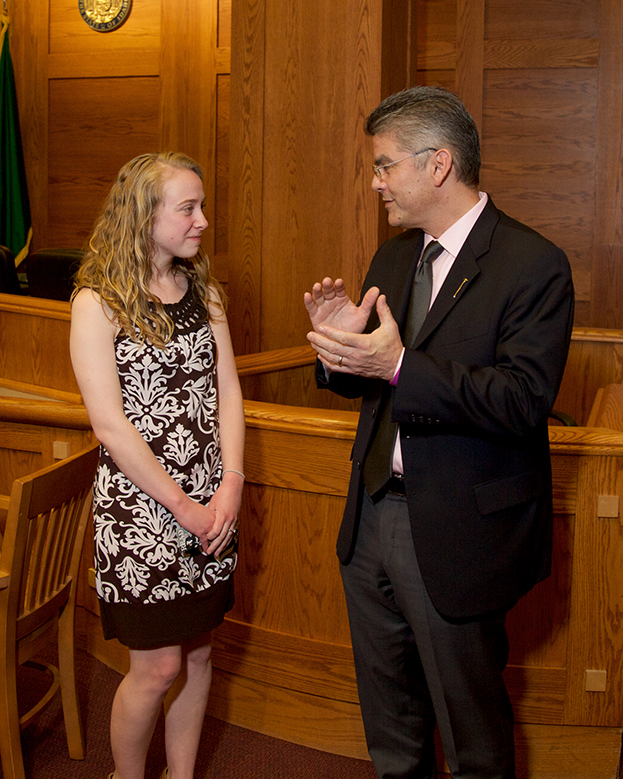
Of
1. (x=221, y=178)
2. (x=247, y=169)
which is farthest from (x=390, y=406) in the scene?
(x=221, y=178)

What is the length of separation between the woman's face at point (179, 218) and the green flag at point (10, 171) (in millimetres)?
5527

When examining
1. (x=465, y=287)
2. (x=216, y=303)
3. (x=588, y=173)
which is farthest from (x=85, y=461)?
(x=588, y=173)

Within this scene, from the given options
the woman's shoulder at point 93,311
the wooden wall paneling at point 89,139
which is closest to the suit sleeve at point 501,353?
the woman's shoulder at point 93,311

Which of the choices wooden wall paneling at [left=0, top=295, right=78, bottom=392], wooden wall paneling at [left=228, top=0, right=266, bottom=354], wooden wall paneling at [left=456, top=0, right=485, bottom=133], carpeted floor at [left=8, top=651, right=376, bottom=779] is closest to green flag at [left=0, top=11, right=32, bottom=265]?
wooden wall paneling at [left=228, top=0, right=266, bottom=354]

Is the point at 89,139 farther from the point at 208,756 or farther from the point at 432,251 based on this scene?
the point at 432,251

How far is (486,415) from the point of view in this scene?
1483 mm

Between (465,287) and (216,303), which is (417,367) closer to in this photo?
(465,287)

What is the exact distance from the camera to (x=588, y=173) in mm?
5129

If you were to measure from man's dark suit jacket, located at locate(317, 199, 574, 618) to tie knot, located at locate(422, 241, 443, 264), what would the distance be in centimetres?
9

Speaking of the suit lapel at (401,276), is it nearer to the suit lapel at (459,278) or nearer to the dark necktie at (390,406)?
the dark necktie at (390,406)

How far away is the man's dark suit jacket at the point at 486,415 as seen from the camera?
1.48 meters

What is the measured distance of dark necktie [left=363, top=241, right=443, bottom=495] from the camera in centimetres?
169

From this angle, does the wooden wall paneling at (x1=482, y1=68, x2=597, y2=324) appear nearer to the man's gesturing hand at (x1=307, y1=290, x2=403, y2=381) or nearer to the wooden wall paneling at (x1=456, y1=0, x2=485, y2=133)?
the wooden wall paneling at (x1=456, y1=0, x2=485, y2=133)

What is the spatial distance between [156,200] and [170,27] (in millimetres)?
5034
